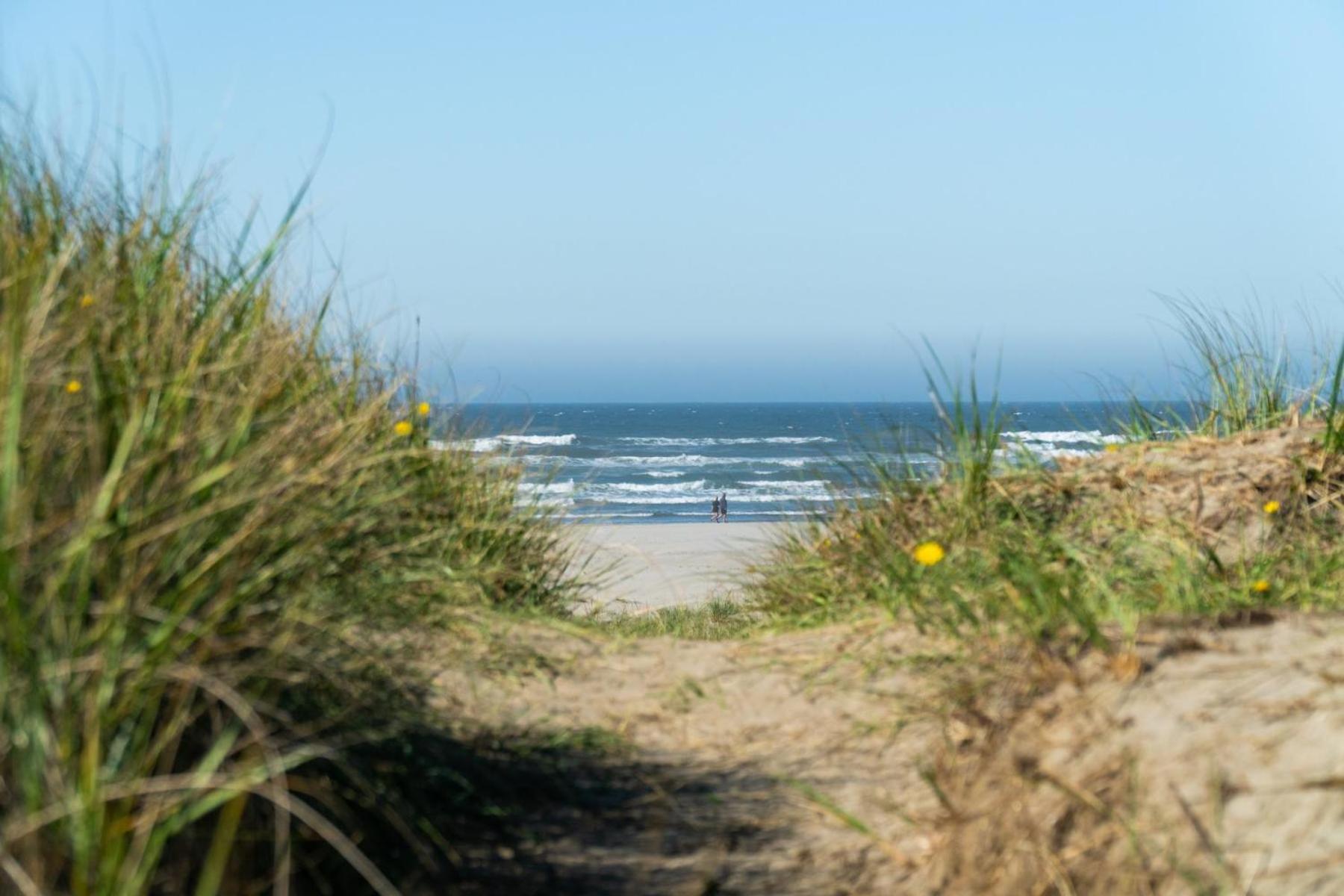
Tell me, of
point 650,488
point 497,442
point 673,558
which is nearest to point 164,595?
point 497,442

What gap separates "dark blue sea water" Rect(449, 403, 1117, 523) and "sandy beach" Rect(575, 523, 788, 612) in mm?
343

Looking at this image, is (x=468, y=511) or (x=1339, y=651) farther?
(x=468, y=511)

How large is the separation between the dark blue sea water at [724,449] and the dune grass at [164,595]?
7.66ft

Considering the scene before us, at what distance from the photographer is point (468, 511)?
16.3ft

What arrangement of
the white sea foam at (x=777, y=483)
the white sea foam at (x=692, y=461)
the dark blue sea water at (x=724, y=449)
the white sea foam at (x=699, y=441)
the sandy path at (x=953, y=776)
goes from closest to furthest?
the sandy path at (x=953, y=776) → the dark blue sea water at (x=724, y=449) → the white sea foam at (x=777, y=483) → the white sea foam at (x=692, y=461) → the white sea foam at (x=699, y=441)

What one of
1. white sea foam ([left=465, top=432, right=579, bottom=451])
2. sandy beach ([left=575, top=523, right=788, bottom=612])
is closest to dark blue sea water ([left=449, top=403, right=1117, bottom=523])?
white sea foam ([left=465, top=432, right=579, bottom=451])

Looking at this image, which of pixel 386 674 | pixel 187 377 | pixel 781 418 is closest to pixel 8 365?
pixel 187 377

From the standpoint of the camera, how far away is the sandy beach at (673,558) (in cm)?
620

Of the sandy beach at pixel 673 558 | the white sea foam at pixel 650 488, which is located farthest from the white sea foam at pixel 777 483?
the sandy beach at pixel 673 558

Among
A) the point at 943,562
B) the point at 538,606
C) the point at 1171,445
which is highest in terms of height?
the point at 1171,445

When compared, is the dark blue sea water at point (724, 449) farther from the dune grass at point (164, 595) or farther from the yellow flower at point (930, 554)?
the dune grass at point (164, 595)

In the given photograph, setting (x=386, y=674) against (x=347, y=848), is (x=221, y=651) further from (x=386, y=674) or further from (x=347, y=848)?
(x=386, y=674)

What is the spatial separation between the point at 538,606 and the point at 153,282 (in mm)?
2027

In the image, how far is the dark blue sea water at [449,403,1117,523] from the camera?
5383mm
